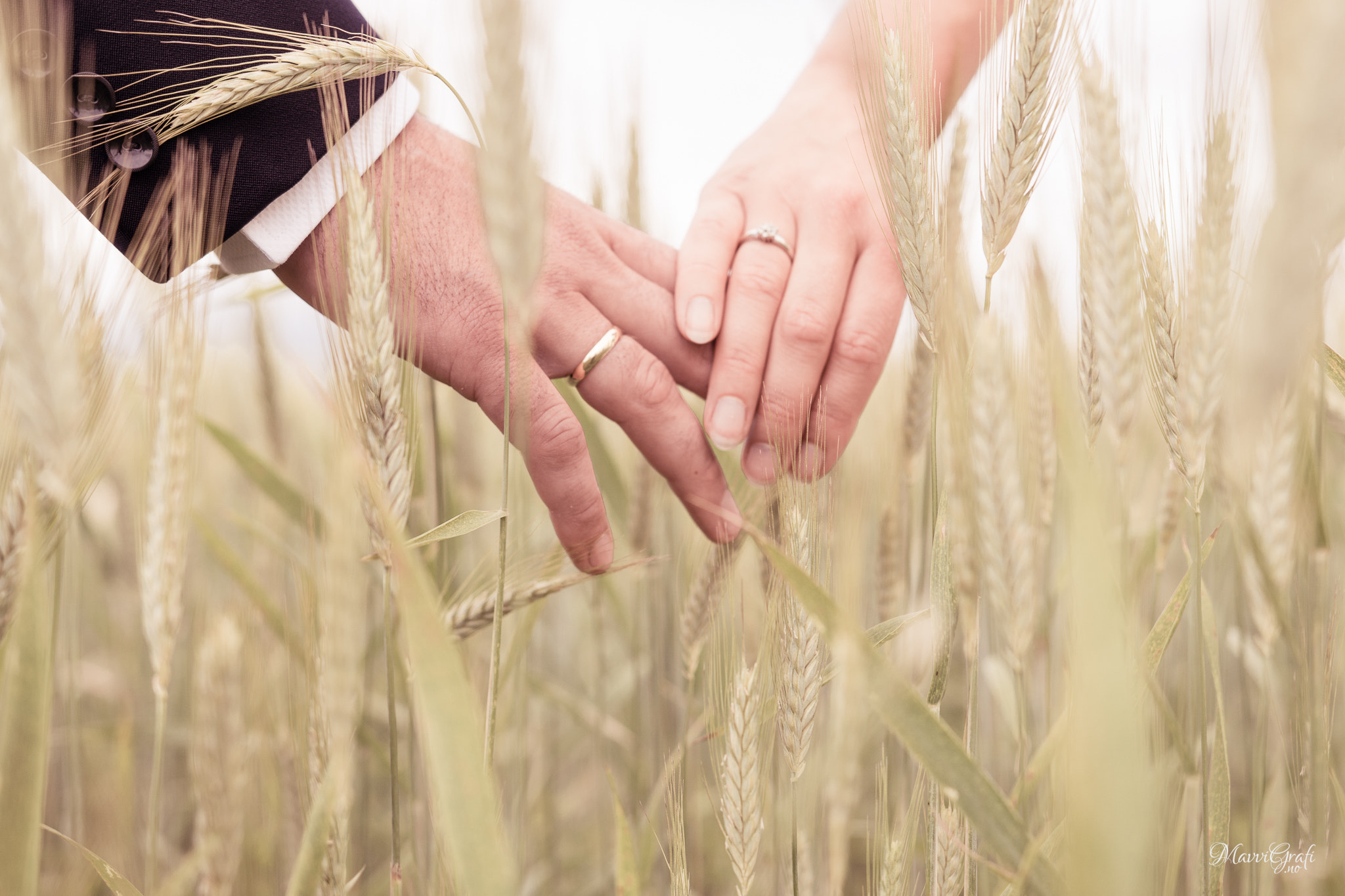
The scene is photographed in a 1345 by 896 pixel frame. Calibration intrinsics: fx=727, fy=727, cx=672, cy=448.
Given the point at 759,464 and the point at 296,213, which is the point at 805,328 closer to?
the point at 759,464

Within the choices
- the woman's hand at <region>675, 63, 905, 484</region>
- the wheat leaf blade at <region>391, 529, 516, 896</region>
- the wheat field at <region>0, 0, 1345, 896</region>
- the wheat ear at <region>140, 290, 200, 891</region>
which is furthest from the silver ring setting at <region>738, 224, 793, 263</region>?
the wheat leaf blade at <region>391, 529, 516, 896</region>

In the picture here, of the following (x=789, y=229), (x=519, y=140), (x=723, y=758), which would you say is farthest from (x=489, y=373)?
(x=789, y=229)

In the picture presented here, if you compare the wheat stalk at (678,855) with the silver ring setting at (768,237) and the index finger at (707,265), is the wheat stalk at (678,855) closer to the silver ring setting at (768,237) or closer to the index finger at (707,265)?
the index finger at (707,265)

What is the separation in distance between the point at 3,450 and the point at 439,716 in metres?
0.43

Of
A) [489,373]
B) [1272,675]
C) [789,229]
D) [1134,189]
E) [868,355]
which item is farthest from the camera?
[789,229]

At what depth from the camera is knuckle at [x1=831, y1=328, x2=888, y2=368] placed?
99 cm

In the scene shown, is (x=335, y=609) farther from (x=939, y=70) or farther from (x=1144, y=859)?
(x=939, y=70)

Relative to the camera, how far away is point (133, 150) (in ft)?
2.35

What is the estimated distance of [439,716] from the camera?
34 centimetres

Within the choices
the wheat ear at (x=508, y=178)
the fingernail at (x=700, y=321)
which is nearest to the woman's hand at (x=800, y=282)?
the fingernail at (x=700, y=321)

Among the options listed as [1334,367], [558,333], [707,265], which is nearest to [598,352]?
[558,333]

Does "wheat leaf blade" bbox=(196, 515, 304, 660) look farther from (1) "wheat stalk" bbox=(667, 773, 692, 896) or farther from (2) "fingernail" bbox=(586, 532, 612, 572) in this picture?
(1) "wheat stalk" bbox=(667, 773, 692, 896)

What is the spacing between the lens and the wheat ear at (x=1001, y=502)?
1.44ft

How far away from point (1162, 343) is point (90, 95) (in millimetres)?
950
